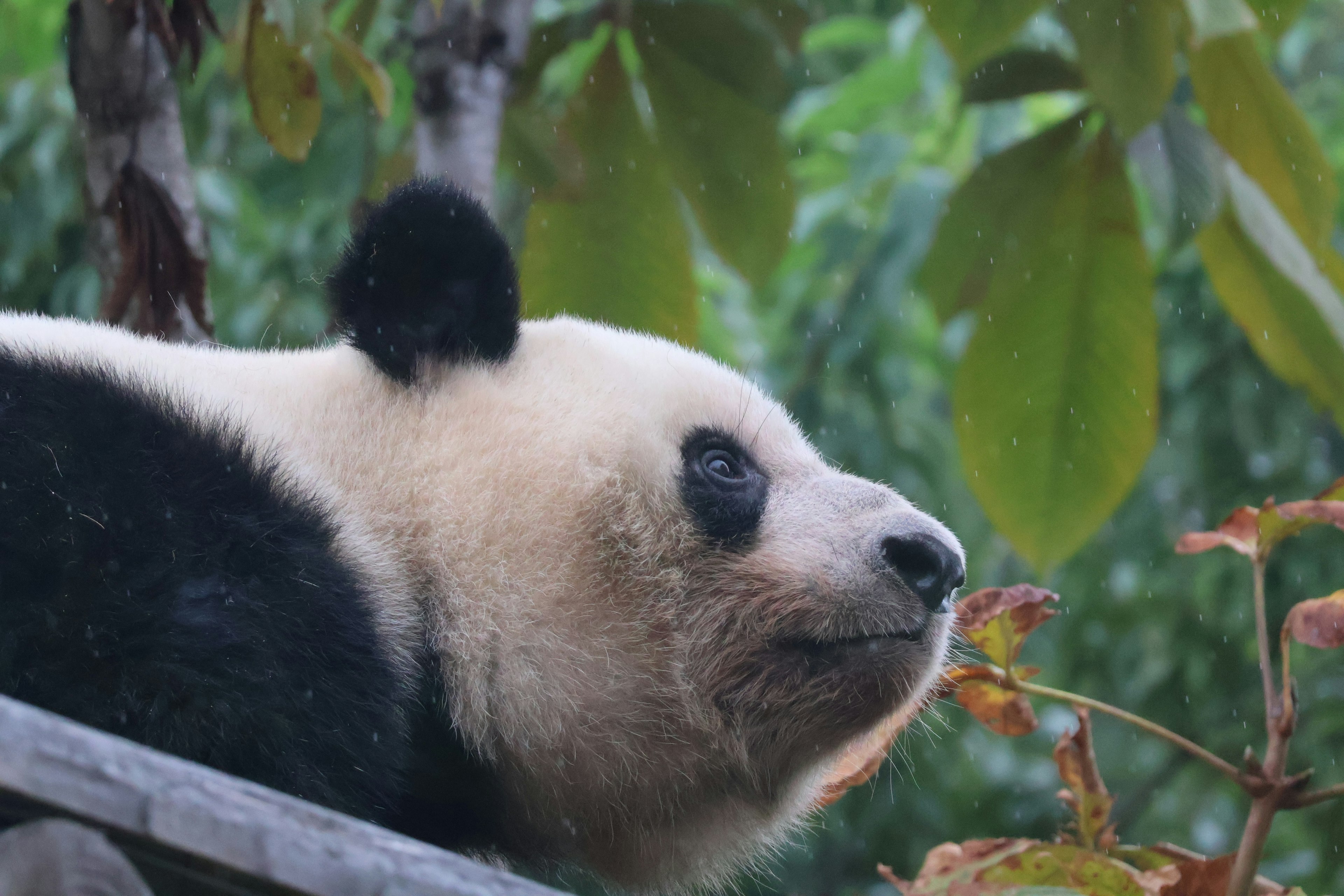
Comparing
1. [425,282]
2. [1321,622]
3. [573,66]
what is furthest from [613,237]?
[573,66]

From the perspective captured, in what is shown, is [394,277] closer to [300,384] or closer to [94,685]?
[300,384]

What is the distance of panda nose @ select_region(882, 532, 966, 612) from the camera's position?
171cm

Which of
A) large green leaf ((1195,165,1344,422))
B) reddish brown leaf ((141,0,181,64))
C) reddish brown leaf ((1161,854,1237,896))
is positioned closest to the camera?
reddish brown leaf ((1161,854,1237,896))

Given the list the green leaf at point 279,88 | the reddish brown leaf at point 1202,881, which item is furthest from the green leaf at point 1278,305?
the green leaf at point 279,88

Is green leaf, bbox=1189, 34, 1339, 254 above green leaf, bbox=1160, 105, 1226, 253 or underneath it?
above

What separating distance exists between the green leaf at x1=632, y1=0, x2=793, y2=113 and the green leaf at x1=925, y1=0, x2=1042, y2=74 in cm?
60

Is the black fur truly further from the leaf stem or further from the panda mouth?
the leaf stem

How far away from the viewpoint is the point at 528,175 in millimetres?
2621

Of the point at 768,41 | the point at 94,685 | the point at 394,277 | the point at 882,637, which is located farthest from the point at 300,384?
the point at 768,41

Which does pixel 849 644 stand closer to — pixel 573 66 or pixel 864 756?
pixel 864 756

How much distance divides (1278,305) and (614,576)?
1.27 metres

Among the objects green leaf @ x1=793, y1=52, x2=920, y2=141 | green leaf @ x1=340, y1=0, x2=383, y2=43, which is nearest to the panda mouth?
green leaf @ x1=340, y1=0, x2=383, y2=43

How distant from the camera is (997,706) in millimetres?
1753

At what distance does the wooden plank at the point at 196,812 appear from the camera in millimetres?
836
